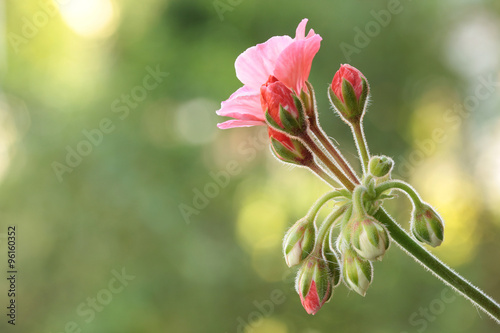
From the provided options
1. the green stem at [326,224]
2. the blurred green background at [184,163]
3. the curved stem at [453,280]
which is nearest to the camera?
the curved stem at [453,280]

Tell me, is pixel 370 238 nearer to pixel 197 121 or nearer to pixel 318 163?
pixel 318 163

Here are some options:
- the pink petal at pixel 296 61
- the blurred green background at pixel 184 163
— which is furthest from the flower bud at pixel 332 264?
the blurred green background at pixel 184 163

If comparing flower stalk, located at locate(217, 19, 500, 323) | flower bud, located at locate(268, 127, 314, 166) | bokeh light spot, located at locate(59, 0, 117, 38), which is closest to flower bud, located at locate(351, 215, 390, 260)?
flower stalk, located at locate(217, 19, 500, 323)

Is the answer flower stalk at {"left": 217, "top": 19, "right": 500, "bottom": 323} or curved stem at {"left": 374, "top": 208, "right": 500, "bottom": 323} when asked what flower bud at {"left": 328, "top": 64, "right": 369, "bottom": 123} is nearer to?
flower stalk at {"left": 217, "top": 19, "right": 500, "bottom": 323}

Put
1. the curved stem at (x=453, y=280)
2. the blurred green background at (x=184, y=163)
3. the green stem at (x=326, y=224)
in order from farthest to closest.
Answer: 1. the blurred green background at (x=184, y=163)
2. the green stem at (x=326, y=224)
3. the curved stem at (x=453, y=280)

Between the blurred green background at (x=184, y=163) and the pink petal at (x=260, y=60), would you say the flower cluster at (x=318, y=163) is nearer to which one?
the pink petal at (x=260, y=60)

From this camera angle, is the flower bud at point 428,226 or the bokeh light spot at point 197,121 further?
the bokeh light spot at point 197,121

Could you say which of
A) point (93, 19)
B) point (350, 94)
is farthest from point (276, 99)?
point (93, 19)
